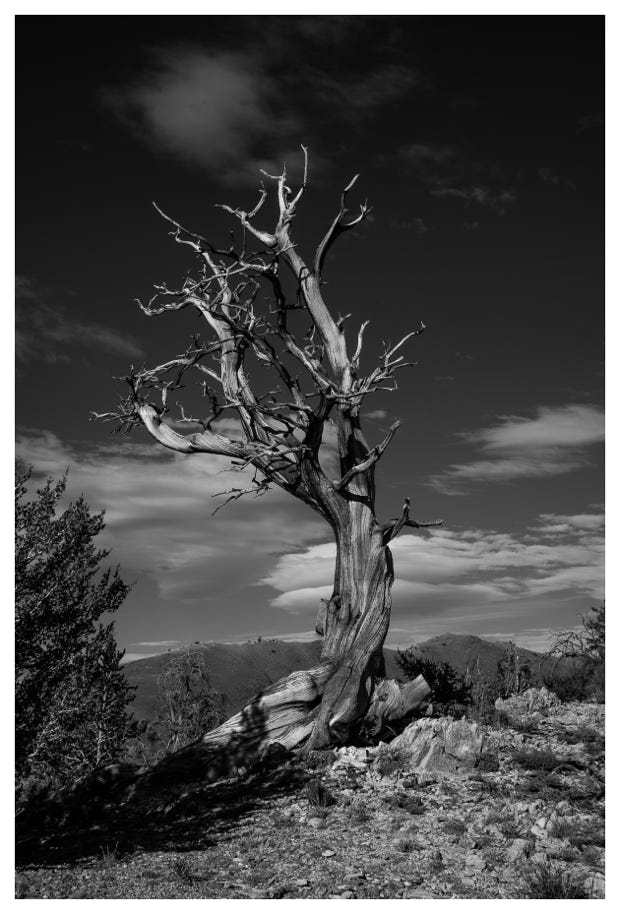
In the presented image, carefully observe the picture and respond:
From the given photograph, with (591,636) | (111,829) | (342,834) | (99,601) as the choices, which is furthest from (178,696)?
(591,636)

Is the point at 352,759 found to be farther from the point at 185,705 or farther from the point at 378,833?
the point at 185,705

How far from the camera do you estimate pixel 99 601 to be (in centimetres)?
2067

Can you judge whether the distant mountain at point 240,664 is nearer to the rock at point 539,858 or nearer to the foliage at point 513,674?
the foliage at point 513,674

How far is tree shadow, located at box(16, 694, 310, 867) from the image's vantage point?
8.20 meters

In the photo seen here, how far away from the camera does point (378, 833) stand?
25.8ft

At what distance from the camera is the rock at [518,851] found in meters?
7.07

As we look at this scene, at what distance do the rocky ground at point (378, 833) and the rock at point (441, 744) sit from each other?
0.02m

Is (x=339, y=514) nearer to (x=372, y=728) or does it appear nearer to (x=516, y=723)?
(x=372, y=728)

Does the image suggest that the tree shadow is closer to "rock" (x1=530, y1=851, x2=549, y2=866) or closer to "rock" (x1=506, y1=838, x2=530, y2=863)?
"rock" (x1=506, y1=838, x2=530, y2=863)

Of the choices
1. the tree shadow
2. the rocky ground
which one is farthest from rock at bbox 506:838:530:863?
the tree shadow

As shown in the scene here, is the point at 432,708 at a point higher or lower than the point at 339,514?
lower

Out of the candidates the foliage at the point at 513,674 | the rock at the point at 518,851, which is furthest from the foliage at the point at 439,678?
the rock at the point at 518,851

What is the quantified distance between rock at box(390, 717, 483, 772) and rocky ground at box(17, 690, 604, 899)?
2 centimetres
